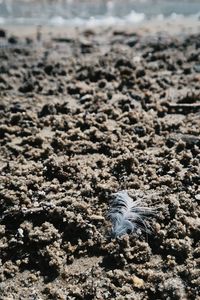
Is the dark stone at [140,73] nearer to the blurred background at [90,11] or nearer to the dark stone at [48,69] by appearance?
the dark stone at [48,69]

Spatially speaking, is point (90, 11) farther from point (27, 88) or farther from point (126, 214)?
point (126, 214)

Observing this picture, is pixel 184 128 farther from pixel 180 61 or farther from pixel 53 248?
pixel 180 61

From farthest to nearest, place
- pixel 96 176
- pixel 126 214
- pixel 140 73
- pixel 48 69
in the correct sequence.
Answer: pixel 48 69
pixel 140 73
pixel 96 176
pixel 126 214

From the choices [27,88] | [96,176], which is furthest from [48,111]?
[96,176]

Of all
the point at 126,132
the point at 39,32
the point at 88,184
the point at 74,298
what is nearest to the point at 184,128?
the point at 126,132

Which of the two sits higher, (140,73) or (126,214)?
(140,73)
